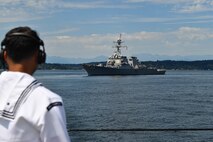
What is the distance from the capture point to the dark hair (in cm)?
210

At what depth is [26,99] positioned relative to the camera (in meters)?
2.04

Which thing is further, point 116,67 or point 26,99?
point 116,67

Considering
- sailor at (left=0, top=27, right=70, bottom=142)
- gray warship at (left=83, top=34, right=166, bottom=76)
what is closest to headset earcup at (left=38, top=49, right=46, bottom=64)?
sailor at (left=0, top=27, right=70, bottom=142)

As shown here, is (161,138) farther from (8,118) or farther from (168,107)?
(8,118)

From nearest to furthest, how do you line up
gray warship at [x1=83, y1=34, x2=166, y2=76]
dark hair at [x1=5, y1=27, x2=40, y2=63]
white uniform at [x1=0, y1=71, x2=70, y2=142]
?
1. white uniform at [x1=0, y1=71, x2=70, y2=142]
2. dark hair at [x1=5, y1=27, x2=40, y2=63]
3. gray warship at [x1=83, y1=34, x2=166, y2=76]

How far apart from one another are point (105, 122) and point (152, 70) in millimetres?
113527

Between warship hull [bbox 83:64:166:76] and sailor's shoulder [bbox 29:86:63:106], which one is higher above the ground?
sailor's shoulder [bbox 29:86:63:106]

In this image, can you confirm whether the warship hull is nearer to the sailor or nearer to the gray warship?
the gray warship

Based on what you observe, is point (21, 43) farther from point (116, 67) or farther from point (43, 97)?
point (116, 67)

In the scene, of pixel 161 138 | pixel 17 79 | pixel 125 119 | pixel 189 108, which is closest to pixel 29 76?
pixel 17 79

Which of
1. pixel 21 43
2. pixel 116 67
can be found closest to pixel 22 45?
pixel 21 43

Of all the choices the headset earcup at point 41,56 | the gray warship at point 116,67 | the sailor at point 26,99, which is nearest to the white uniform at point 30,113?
the sailor at point 26,99

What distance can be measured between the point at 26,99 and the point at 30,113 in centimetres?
7

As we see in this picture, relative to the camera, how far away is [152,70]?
141000 millimetres
